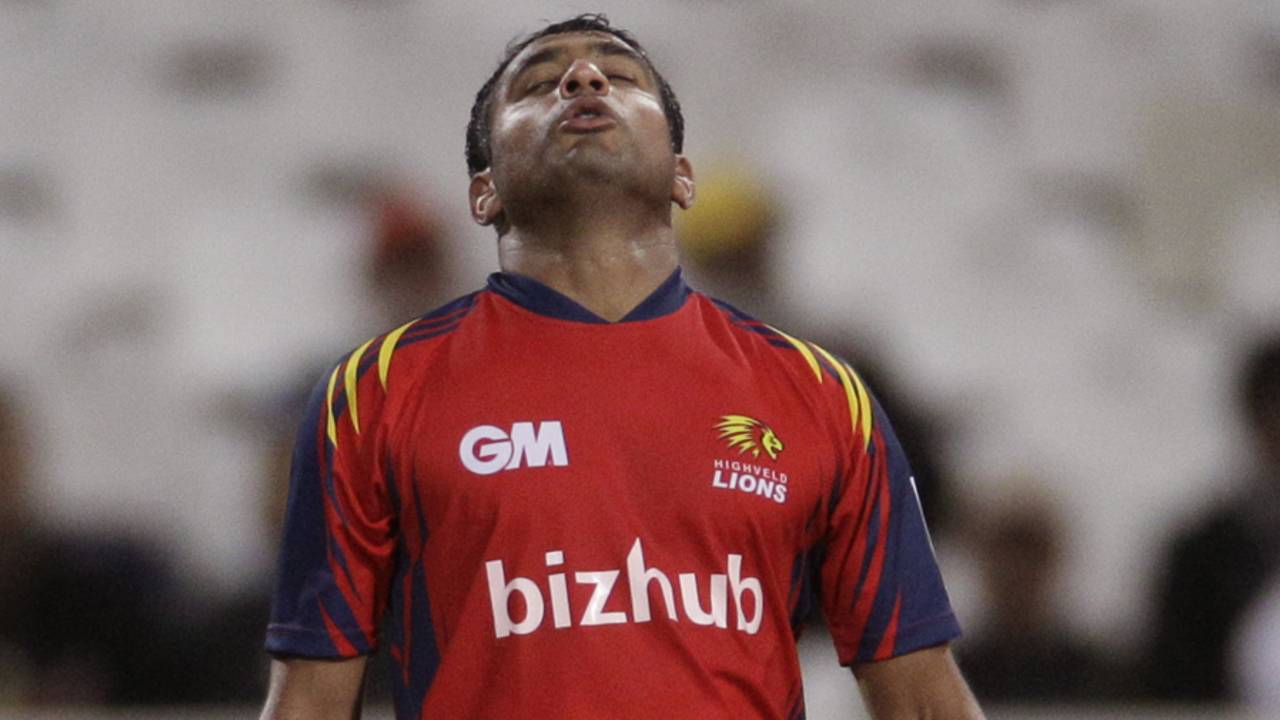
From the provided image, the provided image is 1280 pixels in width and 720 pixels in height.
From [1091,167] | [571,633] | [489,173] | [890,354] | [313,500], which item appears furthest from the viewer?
[1091,167]

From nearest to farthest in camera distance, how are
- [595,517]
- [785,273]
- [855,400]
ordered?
[595,517], [855,400], [785,273]

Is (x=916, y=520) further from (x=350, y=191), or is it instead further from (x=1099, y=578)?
(x=350, y=191)

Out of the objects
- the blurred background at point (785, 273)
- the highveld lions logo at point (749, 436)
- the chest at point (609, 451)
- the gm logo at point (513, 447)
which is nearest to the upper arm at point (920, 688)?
the chest at point (609, 451)

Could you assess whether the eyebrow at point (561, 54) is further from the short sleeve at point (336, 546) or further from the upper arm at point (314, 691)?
the upper arm at point (314, 691)

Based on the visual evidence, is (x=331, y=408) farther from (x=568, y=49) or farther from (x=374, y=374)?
(x=568, y=49)

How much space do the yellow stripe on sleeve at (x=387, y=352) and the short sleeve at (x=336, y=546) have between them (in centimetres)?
5

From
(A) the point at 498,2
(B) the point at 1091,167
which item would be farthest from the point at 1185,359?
(A) the point at 498,2

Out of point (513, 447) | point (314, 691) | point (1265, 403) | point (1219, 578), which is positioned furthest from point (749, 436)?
point (1265, 403)

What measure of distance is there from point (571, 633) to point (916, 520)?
528 millimetres

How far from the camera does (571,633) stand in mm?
2117

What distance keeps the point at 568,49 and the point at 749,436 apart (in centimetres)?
67

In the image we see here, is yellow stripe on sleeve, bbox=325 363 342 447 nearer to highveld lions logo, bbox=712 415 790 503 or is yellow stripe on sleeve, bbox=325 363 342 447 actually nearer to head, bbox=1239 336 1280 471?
highveld lions logo, bbox=712 415 790 503

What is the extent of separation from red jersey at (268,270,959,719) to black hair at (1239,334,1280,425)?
2.01 m

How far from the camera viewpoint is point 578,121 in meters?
2.44
